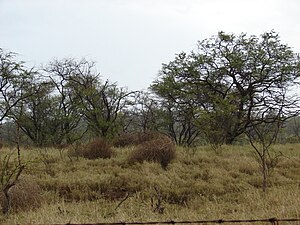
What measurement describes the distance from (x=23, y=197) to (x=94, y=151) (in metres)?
5.86

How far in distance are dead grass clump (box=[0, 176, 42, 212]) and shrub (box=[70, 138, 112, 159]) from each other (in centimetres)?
517

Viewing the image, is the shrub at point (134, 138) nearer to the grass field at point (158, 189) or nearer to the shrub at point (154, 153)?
the grass field at point (158, 189)

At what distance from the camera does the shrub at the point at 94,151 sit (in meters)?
13.8

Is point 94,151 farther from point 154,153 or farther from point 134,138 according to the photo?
point 134,138

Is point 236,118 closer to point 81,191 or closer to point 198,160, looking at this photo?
point 198,160

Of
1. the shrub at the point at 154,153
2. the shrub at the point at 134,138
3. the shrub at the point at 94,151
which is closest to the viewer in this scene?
the shrub at the point at 154,153

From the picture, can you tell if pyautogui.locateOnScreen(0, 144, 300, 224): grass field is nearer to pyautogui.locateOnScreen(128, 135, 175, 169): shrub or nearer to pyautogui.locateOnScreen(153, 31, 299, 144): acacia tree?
pyautogui.locateOnScreen(128, 135, 175, 169): shrub

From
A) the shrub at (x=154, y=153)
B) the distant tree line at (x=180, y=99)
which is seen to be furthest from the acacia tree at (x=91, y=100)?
the shrub at (x=154, y=153)

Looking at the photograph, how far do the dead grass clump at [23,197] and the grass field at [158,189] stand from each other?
0.17m

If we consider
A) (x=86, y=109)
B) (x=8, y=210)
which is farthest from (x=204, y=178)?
(x=86, y=109)

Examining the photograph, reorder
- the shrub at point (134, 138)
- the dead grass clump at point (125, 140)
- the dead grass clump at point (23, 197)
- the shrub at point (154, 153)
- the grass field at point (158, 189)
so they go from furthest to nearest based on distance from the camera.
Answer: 1. the dead grass clump at point (125, 140)
2. the shrub at point (134, 138)
3. the shrub at point (154, 153)
4. the dead grass clump at point (23, 197)
5. the grass field at point (158, 189)

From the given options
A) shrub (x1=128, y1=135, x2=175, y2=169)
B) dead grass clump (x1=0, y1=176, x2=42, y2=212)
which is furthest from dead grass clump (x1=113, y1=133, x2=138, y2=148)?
dead grass clump (x1=0, y1=176, x2=42, y2=212)

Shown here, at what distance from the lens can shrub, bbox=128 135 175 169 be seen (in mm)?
12516

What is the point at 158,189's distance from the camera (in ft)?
31.5
